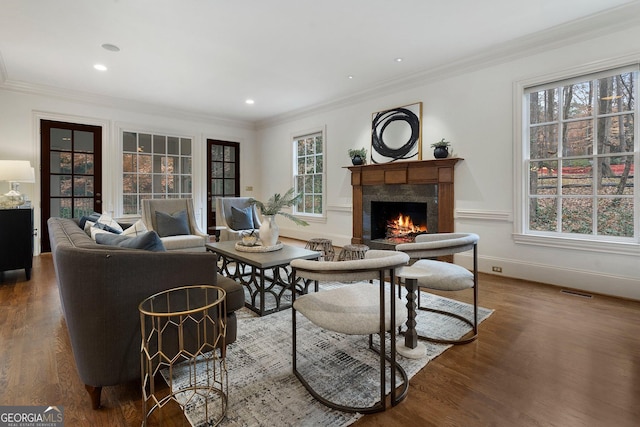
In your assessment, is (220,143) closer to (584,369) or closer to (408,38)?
(408,38)

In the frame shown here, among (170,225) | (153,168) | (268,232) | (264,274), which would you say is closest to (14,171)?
(170,225)

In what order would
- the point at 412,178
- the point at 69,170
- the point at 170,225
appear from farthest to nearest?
the point at 69,170 → the point at 412,178 → the point at 170,225

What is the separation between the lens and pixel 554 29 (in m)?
3.25

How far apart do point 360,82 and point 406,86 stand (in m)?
0.68

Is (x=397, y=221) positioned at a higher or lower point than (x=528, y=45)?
lower

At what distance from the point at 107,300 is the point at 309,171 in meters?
5.19

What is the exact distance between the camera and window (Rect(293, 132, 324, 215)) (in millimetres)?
6145

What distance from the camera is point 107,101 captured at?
18.0 ft

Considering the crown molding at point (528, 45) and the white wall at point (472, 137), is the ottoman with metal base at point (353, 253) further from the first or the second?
the crown molding at point (528, 45)

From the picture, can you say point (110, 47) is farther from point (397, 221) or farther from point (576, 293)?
point (576, 293)

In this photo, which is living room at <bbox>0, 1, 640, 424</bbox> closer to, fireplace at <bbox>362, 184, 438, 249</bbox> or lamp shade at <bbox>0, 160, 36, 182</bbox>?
fireplace at <bbox>362, 184, 438, 249</bbox>

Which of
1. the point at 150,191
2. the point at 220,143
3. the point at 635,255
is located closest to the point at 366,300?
the point at 635,255

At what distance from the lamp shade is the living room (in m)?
1.20

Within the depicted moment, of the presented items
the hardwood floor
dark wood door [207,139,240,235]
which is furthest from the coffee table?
dark wood door [207,139,240,235]
